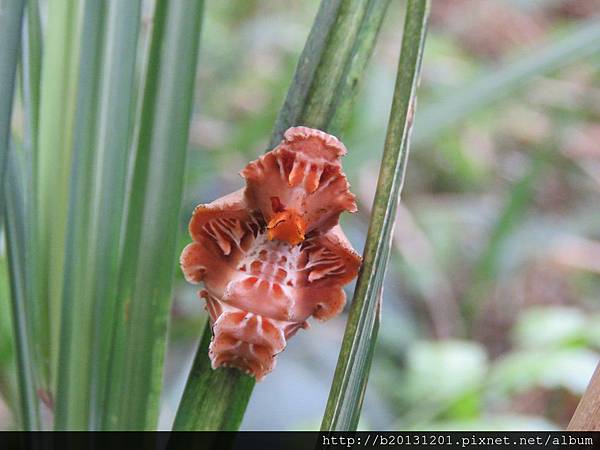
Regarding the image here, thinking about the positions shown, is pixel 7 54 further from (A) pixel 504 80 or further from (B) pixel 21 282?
(A) pixel 504 80

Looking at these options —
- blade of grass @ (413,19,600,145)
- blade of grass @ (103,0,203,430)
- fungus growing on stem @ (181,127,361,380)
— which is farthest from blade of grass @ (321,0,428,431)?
blade of grass @ (413,19,600,145)

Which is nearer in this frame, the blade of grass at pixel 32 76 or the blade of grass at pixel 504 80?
the blade of grass at pixel 32 76

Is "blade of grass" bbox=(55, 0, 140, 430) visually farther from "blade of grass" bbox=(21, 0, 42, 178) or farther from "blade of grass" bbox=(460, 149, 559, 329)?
"blade of grass" bbox=(460, 149, 559, 329)

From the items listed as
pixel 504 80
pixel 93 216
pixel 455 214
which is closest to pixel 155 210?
pixel 93 216

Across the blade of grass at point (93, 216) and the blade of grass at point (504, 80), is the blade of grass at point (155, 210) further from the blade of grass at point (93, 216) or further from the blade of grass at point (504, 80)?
the blade of grass at point (504, 80)

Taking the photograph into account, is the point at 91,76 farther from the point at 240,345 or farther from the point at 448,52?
the point at 448,52

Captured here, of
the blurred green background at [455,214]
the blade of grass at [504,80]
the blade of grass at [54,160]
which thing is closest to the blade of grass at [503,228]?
the blurred green background at [455,214]

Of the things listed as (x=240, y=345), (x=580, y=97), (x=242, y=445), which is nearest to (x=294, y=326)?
(x=240, y=345)
